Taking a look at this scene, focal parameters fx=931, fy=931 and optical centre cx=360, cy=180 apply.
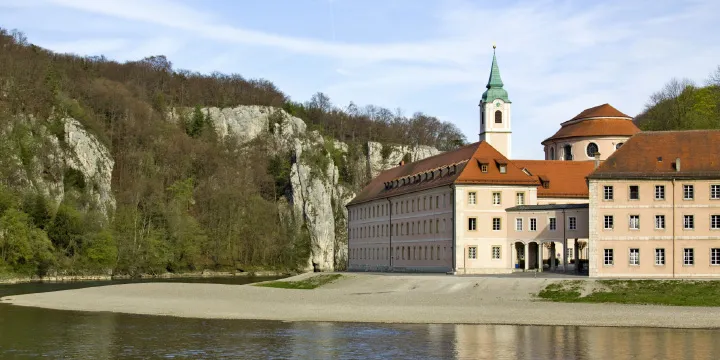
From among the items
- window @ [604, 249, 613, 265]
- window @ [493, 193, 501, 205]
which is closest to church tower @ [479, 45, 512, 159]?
window @ [493, 193, 501, 205]

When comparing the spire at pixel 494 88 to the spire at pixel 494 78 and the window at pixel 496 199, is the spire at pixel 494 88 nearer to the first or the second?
the spire at pixel 494 78

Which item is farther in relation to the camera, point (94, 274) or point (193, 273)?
point (193, 273)

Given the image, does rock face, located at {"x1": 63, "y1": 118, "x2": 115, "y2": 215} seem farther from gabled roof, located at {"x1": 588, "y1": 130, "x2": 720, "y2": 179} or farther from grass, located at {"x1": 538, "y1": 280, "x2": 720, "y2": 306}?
grass, located at {"x1": 538, "y1": 280, "x2": 720, "y2": 306}

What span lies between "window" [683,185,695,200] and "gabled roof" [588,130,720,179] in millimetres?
789

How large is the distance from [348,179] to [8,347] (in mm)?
124281

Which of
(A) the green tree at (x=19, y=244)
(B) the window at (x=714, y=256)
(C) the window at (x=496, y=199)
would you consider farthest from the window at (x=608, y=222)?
(A) the green tree at (x=19, y=244)

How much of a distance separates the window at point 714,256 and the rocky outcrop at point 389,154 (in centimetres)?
10123

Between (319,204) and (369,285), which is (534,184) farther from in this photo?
(319,204)

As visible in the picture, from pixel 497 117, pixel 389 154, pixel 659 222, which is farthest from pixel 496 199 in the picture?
pixel 389 154

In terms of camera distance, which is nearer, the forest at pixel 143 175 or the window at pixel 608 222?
the window at pixel 608 222

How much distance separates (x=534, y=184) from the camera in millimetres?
79875

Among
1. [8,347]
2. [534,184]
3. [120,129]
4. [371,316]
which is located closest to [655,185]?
[534,184]

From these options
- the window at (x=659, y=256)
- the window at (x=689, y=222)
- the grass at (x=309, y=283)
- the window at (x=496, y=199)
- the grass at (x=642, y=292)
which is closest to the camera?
the grass at (x=642, y=292)

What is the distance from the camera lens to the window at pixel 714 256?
6438cm
